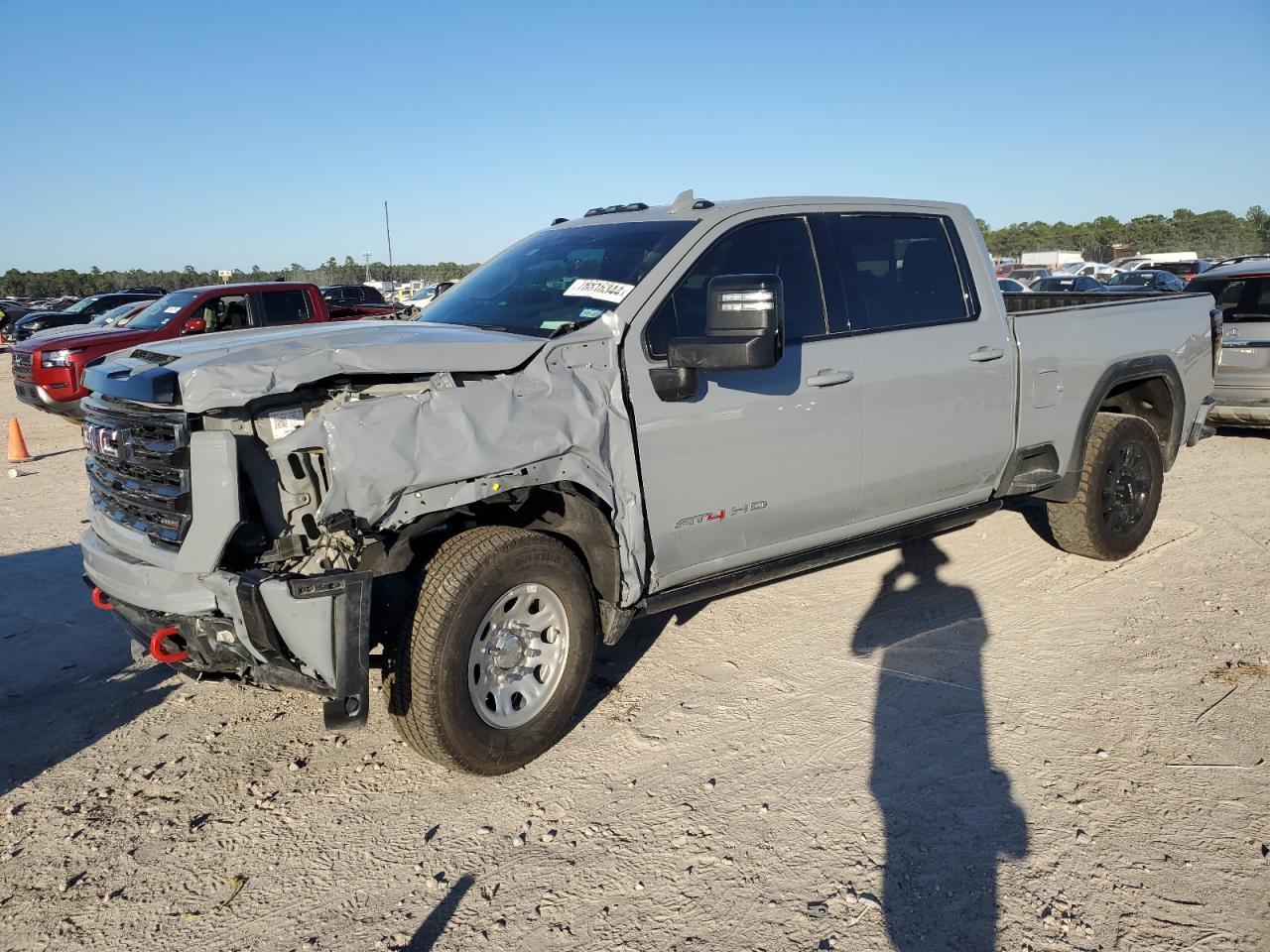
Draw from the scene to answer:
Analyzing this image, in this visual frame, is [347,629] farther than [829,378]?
No

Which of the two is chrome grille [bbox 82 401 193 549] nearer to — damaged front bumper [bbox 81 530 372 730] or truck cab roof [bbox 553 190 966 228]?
damaged front bumper [bbox 81 530 372 730]

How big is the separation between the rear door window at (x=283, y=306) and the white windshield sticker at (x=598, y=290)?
10141 mm

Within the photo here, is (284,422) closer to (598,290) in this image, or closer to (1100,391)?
(598,290)

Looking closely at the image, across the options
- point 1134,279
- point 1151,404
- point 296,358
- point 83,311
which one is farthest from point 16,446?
point 1134,279

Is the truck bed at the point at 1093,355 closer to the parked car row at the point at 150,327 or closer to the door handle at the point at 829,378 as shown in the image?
the door handle at the point at 829,378

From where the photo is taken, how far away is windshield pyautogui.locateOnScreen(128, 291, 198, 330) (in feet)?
42.9

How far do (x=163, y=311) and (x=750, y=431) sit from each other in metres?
11.7

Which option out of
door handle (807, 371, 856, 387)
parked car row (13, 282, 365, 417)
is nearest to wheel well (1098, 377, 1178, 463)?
door handle (807, 371, 856, 387)

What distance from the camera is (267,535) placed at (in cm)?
342

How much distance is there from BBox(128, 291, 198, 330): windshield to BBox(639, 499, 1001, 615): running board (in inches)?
436

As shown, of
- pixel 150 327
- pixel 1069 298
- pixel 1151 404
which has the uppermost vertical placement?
pixel 150 327

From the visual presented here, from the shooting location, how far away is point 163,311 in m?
13.3

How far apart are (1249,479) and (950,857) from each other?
6.74 metres

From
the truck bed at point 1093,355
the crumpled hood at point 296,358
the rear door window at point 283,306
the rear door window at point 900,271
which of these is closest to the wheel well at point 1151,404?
the truck bed at point 1093,355
